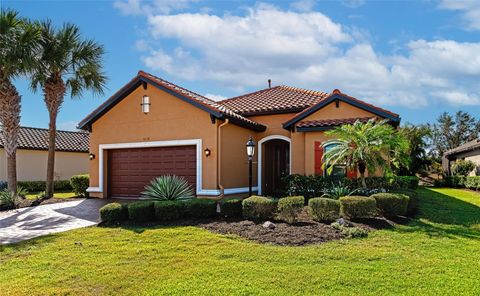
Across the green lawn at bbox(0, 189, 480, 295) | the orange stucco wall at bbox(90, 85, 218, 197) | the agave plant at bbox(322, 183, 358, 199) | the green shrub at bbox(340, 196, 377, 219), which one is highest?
the orange stucco wall at bbox(90, 85, 218, 197)

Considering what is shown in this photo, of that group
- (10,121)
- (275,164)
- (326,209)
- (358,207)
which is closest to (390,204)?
(358,207)

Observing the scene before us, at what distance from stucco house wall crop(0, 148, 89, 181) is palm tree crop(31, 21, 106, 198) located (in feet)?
31.3

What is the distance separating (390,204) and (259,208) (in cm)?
367

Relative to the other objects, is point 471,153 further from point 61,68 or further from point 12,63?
point 12,63

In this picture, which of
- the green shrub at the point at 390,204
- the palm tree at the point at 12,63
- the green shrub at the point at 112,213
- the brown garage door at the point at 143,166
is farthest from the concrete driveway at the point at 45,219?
the green shrub at the point at 390,204

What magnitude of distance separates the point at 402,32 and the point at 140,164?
12.2m

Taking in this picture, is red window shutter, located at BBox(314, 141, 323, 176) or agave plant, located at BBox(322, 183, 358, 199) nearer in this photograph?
agave plant, located at BBox(322, 183, 358, 199)

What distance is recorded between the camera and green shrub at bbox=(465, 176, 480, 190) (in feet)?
82.8

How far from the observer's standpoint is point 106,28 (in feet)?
48.0

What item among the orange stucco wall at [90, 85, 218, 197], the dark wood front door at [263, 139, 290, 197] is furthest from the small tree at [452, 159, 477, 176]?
the orange stucco wall at [90, 85, 218, 197]

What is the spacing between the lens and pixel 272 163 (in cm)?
1909

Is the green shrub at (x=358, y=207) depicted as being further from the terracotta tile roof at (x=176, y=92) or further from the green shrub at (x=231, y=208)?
the terracotta tile roof at (x=176, y=92)

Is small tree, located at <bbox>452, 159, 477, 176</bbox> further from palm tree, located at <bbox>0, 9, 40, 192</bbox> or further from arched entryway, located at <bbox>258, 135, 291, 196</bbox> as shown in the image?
palm tree, located at <bbox>0, 9, 40, 192</bbox>

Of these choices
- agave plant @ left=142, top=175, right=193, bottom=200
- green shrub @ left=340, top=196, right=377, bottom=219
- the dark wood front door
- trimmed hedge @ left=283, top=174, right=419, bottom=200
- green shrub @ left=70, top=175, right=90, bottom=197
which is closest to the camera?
green shrub @ left=340, top=196, right=377, bottom=219
